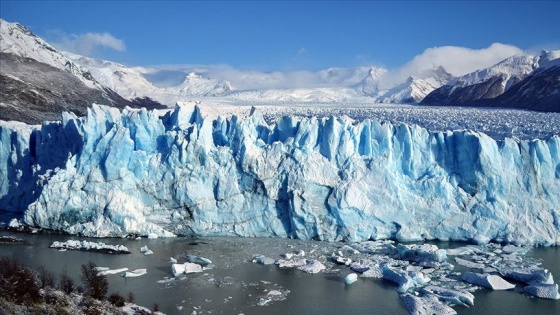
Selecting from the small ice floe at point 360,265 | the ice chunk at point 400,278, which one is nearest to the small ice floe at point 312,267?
the small ice floe at point 360,265

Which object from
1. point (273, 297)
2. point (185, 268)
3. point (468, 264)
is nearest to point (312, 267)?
point (273, 297)

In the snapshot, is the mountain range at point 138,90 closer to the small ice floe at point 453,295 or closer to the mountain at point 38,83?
the mountain at point 38,83

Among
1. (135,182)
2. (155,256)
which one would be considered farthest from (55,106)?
(155,256)

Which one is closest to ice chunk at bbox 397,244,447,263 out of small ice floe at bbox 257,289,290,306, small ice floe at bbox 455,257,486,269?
small ice floe at bbox 455,257,486,269

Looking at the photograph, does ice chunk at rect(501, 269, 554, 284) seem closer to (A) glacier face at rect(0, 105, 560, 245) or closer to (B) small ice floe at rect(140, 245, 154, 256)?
(A) glacier face at rect(0, 105, 560, 245)

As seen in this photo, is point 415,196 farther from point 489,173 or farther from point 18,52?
point 18,52

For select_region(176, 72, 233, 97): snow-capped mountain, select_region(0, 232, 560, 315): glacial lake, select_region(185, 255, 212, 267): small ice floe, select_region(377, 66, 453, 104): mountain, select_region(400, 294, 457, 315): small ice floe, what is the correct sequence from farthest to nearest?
1. select_region(176, 72, 233, 97): snow-capped mountain
2. select_region(377, 66, 453, 104): mountain
3. select_region(185, 255, 212, 267): small ice floe
4. select_region(0, 232, 560, 315): glacial lake
5. select_region(400, 294, 457, 315): small ice floe

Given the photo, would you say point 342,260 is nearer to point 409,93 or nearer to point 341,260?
point 341,260
